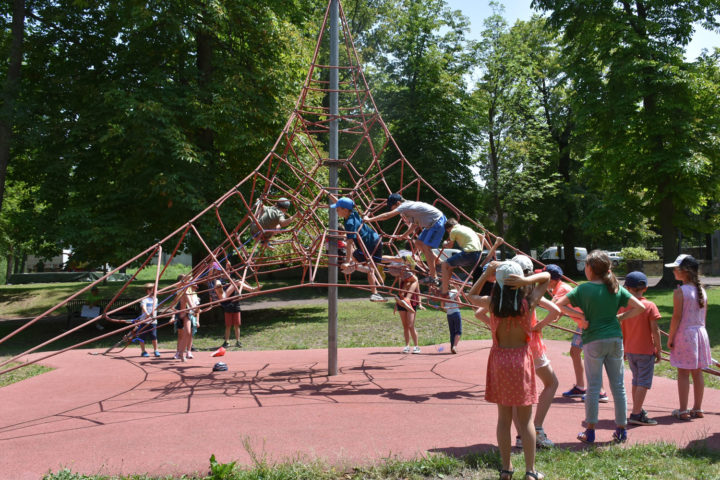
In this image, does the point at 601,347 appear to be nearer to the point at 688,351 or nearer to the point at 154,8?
the point at 688,351

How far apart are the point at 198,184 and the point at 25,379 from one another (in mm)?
6075

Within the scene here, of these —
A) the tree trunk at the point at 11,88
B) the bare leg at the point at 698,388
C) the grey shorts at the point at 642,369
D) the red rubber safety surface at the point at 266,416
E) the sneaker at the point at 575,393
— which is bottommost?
the red rubber safety surface at the point at 266,416

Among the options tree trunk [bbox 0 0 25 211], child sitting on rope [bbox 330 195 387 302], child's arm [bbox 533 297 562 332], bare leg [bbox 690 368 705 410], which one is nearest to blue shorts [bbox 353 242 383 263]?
child sitting on rope [bbox 330 195 387 302]

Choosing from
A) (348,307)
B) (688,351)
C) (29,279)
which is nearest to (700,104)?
(348,307)

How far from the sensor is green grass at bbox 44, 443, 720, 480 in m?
3.82

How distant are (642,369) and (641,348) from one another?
20cm

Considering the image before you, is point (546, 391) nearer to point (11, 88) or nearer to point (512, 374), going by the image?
point (512, 374)

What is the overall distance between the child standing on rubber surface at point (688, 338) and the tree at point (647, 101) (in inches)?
496

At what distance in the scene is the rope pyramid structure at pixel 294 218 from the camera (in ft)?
22.0

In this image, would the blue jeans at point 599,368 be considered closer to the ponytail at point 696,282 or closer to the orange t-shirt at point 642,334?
the orange t-shirt at point 642,334

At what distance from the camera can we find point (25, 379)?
811 cm

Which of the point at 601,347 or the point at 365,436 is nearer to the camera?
the point at 601,347

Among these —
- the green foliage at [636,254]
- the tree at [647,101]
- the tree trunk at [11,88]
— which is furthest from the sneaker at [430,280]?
the green foliage at [636,254]

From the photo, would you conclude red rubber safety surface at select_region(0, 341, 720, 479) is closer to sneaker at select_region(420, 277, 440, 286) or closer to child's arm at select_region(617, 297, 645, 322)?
child's arm at select_region(617, 297, 645, 322)
